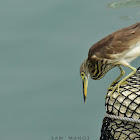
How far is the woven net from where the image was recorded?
95.3 inches

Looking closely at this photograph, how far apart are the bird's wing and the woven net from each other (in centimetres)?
39

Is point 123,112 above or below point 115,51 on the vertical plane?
below

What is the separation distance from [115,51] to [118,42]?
8cm

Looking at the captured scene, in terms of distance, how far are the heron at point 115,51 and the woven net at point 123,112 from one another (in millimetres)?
226

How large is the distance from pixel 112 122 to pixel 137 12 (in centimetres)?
255

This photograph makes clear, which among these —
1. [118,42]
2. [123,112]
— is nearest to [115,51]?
[118,42]

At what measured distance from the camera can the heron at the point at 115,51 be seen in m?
2.88

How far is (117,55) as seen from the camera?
9.73ft

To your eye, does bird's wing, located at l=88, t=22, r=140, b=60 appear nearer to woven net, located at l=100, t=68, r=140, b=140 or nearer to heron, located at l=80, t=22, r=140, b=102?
heron, located at l=80, t=22, r=140, b=102

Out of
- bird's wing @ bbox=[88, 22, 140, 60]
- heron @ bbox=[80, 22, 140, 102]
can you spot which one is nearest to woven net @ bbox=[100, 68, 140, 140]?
heron @ bbox=[80, 22, 140, 102]

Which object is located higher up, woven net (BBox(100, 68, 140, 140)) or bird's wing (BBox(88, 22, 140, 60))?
bird's wing (BBox(88, 22, 140, 60))

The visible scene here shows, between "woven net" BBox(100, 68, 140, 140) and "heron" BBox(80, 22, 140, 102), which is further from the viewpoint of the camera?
"heron" BBox(80, 22, 140, 102)

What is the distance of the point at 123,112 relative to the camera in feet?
8.08

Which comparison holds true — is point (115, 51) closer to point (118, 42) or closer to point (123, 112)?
point (118, 42)
